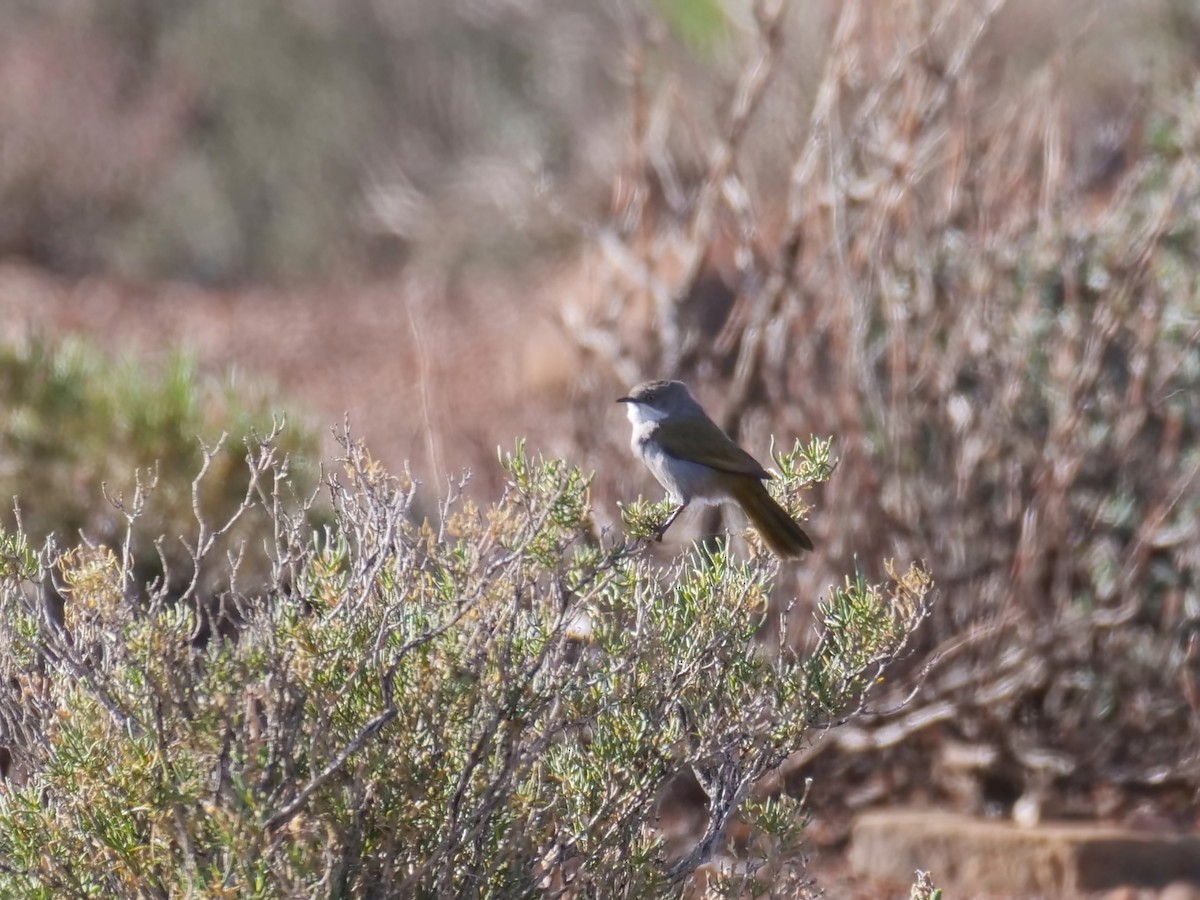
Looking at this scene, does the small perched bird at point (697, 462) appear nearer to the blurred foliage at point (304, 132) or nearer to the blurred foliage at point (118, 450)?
the blurred foliage at point (118, 450)

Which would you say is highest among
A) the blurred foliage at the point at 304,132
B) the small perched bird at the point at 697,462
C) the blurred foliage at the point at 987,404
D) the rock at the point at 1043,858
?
the blurred foliage at the point at 304,132

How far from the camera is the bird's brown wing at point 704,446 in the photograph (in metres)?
4.11

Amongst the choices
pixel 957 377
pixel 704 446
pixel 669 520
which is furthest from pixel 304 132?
pixel 669 520

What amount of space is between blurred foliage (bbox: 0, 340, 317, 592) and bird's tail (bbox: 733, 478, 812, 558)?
256 centimetres

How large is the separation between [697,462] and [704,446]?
0.04 meters

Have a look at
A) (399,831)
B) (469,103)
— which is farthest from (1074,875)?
(469,103)

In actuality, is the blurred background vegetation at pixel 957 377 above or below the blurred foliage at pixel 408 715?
above

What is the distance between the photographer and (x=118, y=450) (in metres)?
6.60

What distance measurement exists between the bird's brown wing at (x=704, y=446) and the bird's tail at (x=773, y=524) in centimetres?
6

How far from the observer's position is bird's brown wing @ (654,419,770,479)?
4.11m

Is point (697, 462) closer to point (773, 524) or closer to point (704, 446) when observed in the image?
point (704, 446)

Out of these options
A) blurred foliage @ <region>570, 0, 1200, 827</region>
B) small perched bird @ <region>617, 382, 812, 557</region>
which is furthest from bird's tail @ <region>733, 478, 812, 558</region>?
blurred foliage @ <region>570, 0, 1200, 827</region>

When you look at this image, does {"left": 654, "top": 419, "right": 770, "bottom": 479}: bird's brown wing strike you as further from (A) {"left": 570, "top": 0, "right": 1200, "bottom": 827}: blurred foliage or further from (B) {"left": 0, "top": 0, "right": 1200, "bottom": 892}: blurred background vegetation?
(A) {"left": 570, "top": 0, "right": 1200, "bottom": 827}: blurred foliage

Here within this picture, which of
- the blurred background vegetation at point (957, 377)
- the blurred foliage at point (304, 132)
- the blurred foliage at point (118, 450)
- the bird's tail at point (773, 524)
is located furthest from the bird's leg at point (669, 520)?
the blurred foliage at point (304, 132)
